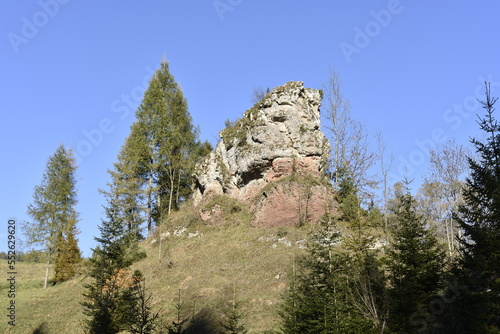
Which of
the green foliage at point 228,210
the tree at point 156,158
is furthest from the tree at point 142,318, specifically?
the tree at point 156,158

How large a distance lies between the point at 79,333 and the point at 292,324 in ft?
43.5

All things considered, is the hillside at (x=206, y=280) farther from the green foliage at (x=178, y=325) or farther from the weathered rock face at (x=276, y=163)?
the weathered rock face at (x=276, y=163)

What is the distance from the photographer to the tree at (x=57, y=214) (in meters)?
33.5

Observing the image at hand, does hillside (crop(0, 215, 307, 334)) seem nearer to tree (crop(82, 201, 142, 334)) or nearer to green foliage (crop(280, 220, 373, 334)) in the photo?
tree (crop(82, 201, 142, 334))

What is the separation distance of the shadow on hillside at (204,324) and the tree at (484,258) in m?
10.2

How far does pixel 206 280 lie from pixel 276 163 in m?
13.0

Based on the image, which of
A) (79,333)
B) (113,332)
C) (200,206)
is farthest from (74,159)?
(113,332)

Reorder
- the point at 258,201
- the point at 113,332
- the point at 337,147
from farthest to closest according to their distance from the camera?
the point at 258,201 → the point at 337,147 → the point at 113,332

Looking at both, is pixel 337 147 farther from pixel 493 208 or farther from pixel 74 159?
pixel 74 159

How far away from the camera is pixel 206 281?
22.6 m

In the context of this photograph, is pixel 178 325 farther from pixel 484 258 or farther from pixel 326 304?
pixel 484 258

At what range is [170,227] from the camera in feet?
116

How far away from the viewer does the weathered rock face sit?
29391 millimetres

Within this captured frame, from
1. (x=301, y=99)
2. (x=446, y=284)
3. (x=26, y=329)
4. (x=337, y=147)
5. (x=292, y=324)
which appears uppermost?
(x=301, y=99)
